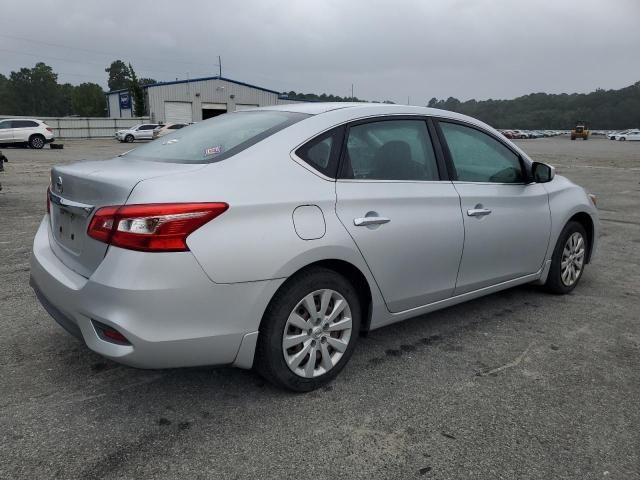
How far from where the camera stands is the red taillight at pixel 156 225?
2.39 metres

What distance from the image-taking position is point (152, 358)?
246 cm

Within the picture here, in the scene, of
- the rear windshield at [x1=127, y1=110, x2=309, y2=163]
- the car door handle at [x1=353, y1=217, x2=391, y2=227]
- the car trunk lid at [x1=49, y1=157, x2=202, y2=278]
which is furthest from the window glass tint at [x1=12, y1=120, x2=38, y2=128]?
the car door handle at [x1=353, y1=217, x2=391, y2=227]

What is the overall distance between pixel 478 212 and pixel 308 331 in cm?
153

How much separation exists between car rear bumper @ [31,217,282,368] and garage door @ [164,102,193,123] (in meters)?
47.5

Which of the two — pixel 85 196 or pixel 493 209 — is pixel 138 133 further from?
pixel 85 196

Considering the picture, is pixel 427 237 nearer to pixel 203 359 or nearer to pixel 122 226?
pixel 203 359

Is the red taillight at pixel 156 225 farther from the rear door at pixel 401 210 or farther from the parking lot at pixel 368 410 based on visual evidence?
the parking lot at pixel 368 410

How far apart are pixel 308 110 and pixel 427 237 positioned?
106cm

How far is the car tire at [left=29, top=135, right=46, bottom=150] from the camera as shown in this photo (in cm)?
2806

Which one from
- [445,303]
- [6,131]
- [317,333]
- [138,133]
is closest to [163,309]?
[317,333]

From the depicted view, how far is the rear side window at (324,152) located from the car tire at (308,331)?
0.56 meters

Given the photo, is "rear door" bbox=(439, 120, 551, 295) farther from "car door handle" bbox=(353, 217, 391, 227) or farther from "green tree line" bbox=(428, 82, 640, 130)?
"green tree line" bbox=(428, 82, 640, 130)

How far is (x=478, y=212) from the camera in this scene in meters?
3.67

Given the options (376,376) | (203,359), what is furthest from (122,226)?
(376,376)
